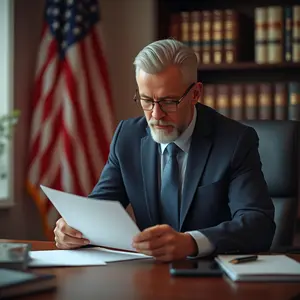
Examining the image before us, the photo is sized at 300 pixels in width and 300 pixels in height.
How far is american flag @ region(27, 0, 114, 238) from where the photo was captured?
3336 millimetres

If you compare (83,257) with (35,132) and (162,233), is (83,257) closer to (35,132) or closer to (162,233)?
(162,233)

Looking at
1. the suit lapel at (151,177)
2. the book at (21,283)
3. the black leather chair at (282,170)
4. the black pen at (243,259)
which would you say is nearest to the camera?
the book at (21,283)

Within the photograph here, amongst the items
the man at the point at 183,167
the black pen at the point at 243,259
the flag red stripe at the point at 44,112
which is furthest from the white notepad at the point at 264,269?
the flag red stripe at the point at 44,112

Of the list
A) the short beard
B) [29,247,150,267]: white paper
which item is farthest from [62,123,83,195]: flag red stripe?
[29,247,150,267]: white paper

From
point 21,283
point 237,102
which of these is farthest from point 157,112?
point 237,102

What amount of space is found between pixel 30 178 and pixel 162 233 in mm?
1847

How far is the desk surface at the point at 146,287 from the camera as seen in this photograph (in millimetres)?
1281

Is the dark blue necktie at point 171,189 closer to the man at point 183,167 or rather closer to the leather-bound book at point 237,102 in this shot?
the man at point 183,167

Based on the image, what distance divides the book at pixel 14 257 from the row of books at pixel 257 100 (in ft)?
6.17

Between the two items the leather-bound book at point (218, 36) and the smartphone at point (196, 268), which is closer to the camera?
the smartphone at point (196, 268)

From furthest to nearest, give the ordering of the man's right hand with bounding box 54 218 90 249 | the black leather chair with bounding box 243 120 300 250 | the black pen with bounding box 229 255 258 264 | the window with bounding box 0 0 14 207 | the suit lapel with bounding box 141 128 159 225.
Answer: the window with bounding box 0 0 14 207 < the black leather chair with bounding box 243 120 300 250 < the suit lapel with bounding box 141 128 159 225 < the man's right hand with bounding box 54 218 90 249 < the black pen with bounding box 229 255 258 264

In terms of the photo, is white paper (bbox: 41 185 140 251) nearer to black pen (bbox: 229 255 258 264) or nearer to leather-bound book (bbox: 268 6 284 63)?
black pen (bbox: 229 255 258 264)

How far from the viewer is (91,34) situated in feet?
11.3

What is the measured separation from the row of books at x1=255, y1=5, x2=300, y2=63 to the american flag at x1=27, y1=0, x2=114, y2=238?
0.85m
